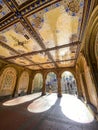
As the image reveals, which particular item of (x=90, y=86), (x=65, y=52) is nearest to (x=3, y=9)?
(x=65, y=52)

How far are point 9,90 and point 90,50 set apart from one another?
23.7ft

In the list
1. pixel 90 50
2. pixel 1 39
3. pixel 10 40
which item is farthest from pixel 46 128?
pixel 1 39

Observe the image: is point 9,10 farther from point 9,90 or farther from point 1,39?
point 9,90

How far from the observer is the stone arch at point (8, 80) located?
19.2 ft

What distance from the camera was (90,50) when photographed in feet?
8.96

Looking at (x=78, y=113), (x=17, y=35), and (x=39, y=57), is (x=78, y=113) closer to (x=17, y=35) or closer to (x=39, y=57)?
(x=39, y=57)

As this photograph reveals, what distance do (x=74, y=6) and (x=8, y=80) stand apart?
699cm

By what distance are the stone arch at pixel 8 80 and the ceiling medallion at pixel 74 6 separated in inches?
248

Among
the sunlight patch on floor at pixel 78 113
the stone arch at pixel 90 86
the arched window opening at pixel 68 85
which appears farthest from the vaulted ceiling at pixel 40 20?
the arched window opening at pixel 68 85

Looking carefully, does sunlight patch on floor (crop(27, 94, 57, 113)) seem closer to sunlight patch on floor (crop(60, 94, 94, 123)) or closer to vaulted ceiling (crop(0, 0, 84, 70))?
sunlight patch on floor (crop(60, 94, 94, 123))

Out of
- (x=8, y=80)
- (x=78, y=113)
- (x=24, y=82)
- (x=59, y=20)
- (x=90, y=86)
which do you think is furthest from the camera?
(x=24, y=82)

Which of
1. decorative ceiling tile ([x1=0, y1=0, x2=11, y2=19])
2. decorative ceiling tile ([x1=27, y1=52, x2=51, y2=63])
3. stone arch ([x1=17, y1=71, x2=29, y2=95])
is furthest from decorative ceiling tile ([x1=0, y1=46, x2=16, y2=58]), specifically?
stone arch ([x1=17, y1=71, x2=29, y2=95])

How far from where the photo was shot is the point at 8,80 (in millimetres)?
6422

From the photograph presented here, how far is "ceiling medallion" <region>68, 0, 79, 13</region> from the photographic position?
1698 mm
